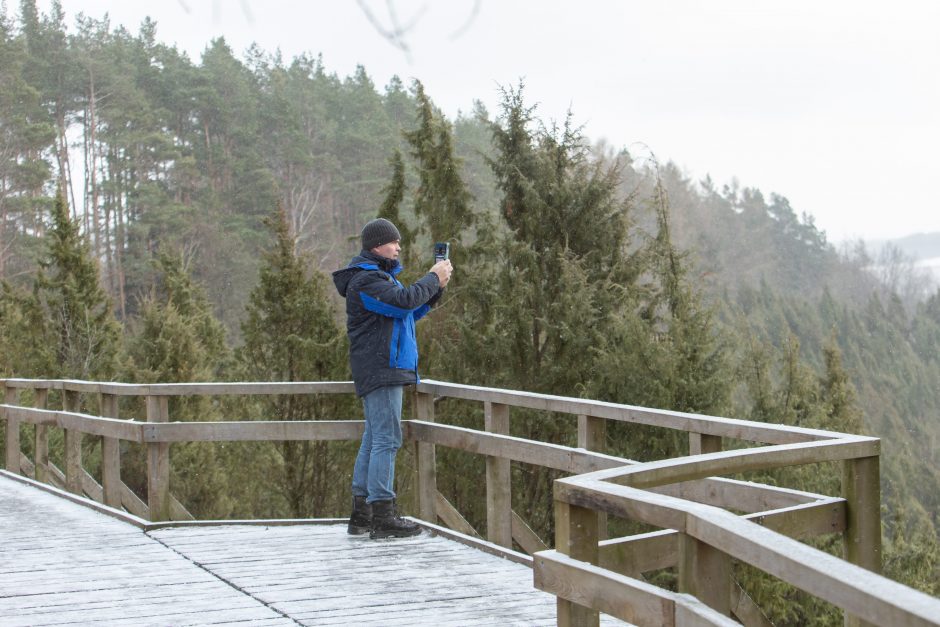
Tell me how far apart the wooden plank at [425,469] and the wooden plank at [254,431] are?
0.38 m

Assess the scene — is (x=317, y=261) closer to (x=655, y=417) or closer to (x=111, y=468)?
(x=111, y=468)

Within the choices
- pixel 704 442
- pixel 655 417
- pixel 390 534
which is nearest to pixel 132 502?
pixel 390 534

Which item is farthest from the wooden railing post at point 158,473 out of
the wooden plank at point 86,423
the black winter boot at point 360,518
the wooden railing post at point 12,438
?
the wooden railing post at point 12,438

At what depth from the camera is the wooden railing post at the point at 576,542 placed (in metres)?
3.06

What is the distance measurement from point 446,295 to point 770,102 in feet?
186

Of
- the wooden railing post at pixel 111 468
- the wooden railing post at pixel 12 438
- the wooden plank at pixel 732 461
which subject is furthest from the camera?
the wooden railing post at pixel 12 438

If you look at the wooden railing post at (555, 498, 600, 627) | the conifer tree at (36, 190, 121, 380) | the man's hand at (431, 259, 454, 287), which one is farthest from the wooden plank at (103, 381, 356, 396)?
the conifer tree at (36, 190, 121, 380)

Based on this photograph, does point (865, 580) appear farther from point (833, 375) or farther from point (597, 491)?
point (833, 375)

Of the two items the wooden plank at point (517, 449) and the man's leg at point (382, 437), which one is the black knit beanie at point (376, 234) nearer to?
the man's leg at point (382, 437)

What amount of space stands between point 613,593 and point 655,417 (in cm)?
231

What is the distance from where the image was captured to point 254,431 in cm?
707

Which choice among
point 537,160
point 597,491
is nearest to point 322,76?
point 537,160

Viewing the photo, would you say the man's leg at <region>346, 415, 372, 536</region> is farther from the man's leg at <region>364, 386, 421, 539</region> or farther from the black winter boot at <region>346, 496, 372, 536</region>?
the man's leg at <region>364, 386, 421, 539</region>

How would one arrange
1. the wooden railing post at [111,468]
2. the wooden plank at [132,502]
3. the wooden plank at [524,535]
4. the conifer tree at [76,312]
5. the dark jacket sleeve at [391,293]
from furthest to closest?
1. the conifer tree at [76,312]
2. the wooden plank at [132,502]
3. the wooden railing post at [111,468]
4. the wooden plank at [524,535]
5. the dark jacket sleeve at [391,293]
